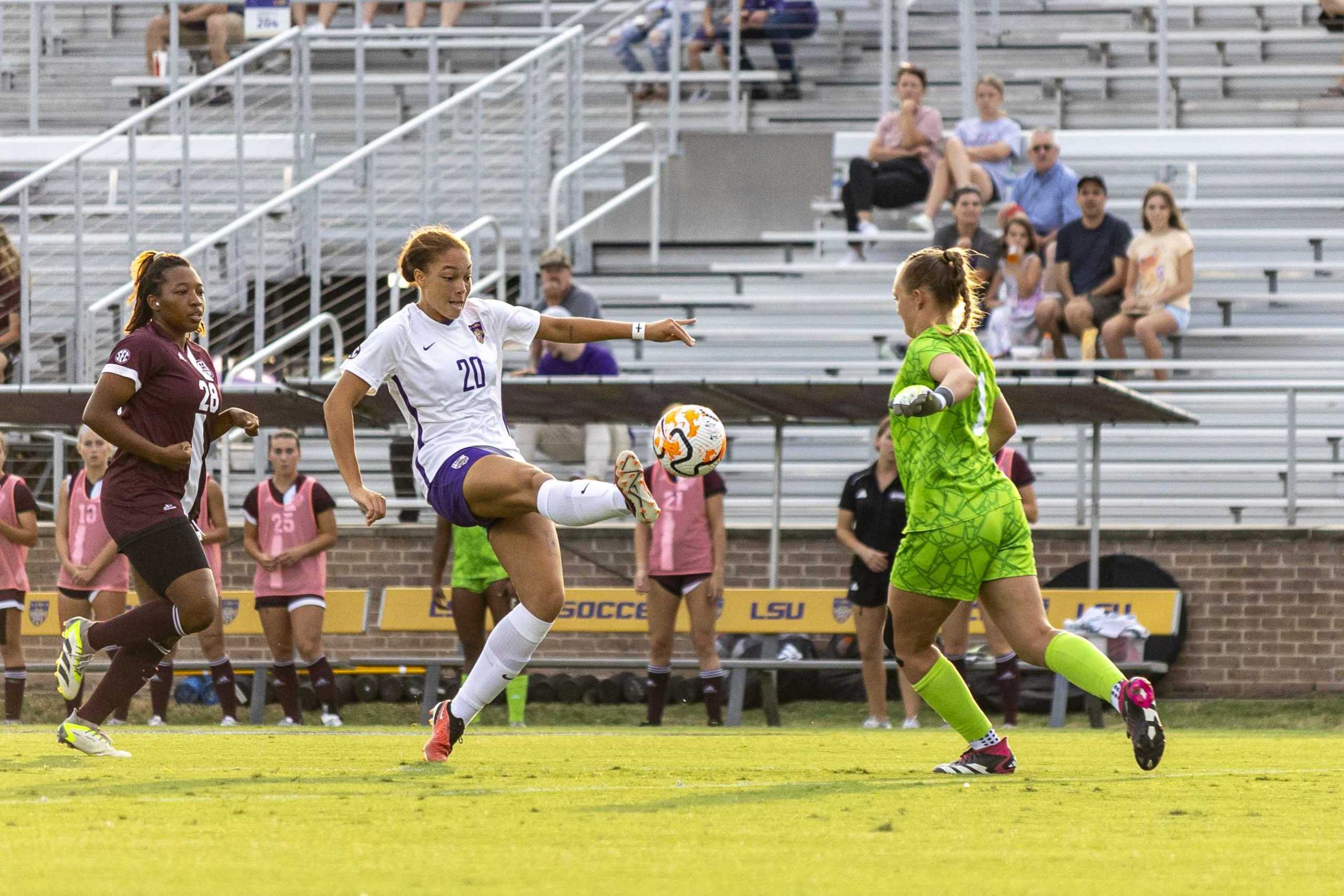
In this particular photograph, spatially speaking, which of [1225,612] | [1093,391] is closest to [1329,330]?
[1225,612]

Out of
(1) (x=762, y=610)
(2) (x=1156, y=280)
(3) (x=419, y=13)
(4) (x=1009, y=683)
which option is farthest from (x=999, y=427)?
(3) (x=419, y=13)

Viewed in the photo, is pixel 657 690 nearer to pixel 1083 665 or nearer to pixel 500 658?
pixel 500 658

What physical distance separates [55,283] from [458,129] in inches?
166

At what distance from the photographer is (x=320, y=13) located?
2339 centimetres

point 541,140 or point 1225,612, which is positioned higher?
point 541,140

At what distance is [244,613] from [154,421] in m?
7.43

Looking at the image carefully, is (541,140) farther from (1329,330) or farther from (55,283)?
(1329,330)

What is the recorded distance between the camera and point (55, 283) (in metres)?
19.4

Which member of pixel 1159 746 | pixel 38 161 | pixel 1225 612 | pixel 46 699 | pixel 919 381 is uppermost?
pixel 38 161

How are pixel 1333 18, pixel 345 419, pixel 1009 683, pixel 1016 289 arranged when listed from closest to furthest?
pixel 345 419
pixel 1009 683
pixel 1016 289
pixel 1333 18

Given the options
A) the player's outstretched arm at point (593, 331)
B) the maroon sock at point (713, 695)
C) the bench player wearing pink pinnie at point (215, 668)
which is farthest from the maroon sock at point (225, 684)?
the player's outstretched arm at point (593, 331)

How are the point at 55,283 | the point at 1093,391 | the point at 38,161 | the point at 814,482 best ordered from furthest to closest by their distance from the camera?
1. the point at 38,161
2. the point at 55,283
3. the point at 814,482
4. the point at 1093,391

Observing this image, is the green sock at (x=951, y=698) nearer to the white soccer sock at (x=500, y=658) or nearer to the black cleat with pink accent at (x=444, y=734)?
the white soccer sock at (x=500, y=658)

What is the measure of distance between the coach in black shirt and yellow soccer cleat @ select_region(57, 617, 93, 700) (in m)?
5.64
